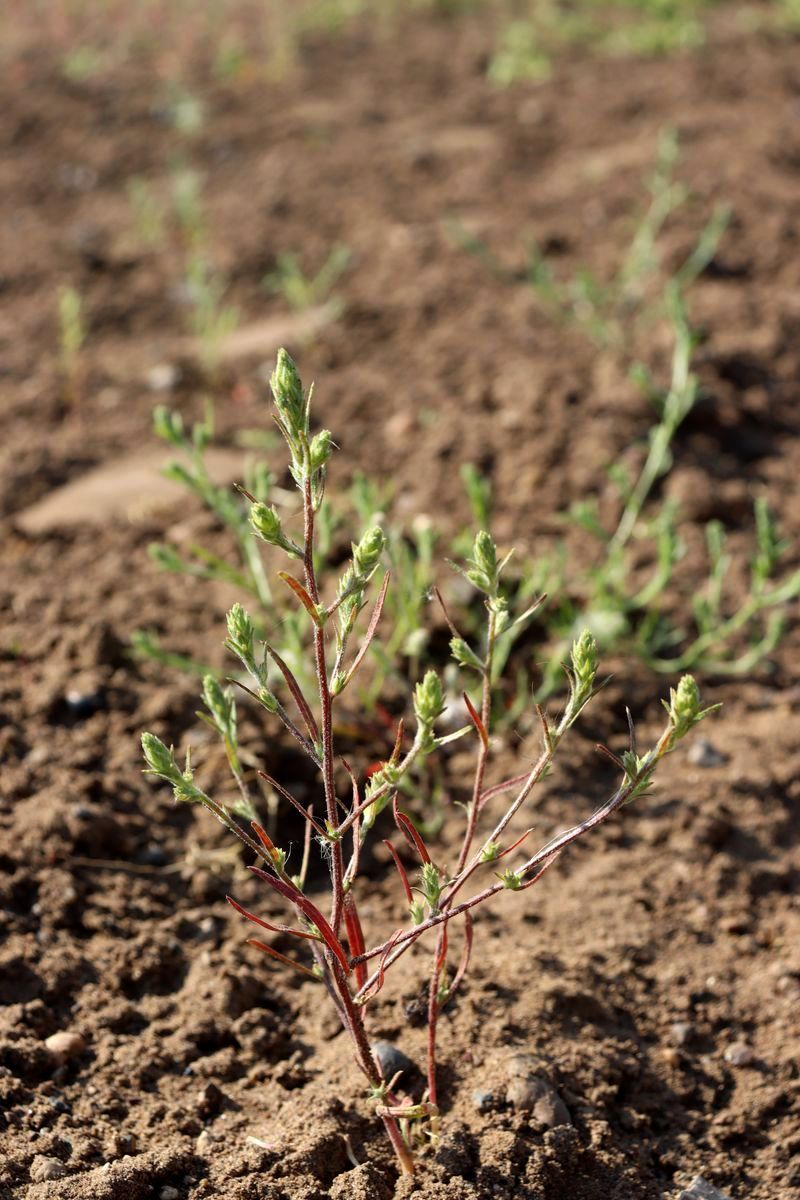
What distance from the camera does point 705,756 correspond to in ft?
8.44

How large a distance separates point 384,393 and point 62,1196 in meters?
2.52

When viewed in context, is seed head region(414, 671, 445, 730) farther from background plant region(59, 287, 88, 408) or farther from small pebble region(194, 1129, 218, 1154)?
background plant region(59, 287, 88, 408)

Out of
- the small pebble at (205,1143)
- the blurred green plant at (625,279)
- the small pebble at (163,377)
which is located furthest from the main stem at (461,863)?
the small pebble at (163,377)

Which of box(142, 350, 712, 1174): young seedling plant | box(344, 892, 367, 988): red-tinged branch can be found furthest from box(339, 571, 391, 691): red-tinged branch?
box(344, 892, 367, 988): red-tinged branch

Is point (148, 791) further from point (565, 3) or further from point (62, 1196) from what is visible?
point (565, 3)

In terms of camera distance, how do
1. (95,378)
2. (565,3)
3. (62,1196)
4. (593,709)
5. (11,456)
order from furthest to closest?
1. (565,3)
2. (95,378)
3. (11,456)
4. (593,709)
5. (62,1196)

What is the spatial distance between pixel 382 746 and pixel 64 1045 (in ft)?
2.89

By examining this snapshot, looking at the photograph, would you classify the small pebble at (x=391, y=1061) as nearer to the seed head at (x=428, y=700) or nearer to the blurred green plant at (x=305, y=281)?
the seed head at (x=428, y=700)

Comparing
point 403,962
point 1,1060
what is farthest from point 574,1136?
point 1,1060

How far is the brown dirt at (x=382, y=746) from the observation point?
1836mm

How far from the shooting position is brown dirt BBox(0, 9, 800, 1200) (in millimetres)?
1836

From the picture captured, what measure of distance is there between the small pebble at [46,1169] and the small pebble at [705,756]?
1.42 meters

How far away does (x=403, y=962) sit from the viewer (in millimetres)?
2105

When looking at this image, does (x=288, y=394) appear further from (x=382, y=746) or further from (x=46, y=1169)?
(x=382, y=746)
